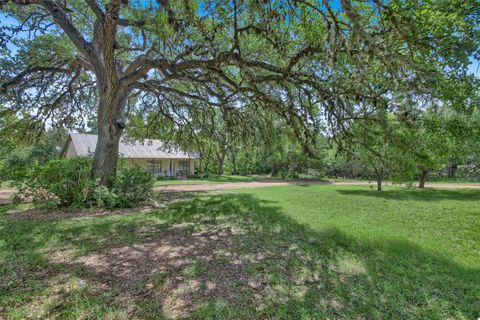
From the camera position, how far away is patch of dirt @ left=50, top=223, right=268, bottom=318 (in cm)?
250

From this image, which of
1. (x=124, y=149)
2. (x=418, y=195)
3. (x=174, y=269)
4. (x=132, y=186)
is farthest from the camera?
(x=124, y=149)

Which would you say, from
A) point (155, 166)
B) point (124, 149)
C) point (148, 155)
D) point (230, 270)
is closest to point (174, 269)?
point (230, 270)

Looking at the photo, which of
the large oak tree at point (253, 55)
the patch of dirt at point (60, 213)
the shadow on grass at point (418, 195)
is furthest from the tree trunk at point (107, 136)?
the shadow on grass at point (418, 195)

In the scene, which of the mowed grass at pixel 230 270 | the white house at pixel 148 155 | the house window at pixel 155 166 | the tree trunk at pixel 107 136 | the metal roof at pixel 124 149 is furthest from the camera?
the house window at pixel 155 166

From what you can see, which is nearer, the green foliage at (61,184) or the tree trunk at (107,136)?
the green foliage at (61,184)

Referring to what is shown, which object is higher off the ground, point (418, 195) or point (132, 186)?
point (132, 186)

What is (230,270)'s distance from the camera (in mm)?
3143

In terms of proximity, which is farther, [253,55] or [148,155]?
[148,155]

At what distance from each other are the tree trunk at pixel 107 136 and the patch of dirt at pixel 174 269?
3644mm

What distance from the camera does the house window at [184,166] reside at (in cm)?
2673

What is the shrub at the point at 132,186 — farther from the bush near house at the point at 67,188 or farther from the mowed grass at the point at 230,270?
the mowed grass at the point at 230,270

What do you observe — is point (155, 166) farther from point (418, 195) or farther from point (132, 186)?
point (418, 195)

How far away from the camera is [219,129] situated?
34.5ft

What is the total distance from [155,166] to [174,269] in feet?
76.2
